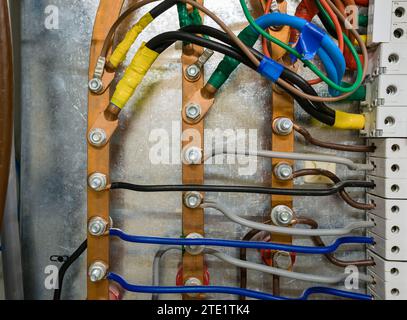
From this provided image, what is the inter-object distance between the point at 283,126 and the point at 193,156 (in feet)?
0.66

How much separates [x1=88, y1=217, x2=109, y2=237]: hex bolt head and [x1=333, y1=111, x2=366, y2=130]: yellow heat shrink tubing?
0.55 m

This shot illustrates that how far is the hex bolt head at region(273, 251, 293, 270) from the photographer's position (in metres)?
0.62

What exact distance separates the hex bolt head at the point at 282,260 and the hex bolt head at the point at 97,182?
415mm

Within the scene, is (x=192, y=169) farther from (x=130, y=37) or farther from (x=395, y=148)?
(x=395, y=148)

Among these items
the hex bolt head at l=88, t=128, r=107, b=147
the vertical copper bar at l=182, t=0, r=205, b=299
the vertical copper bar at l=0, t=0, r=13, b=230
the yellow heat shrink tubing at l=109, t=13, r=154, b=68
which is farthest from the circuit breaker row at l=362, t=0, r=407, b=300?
the vertical copper bar at l=0, t=0, r=13, b=230

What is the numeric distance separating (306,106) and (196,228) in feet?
1.17

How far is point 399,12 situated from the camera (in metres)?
0.58

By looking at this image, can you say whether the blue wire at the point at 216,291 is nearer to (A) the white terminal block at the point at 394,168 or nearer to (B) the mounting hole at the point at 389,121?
(A) the white terminal block at the point at 394,168

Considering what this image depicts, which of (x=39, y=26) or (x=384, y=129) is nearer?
(x=384, y=129)

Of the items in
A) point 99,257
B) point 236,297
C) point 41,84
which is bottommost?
point 236,297

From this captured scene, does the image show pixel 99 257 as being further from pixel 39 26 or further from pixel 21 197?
pixel 39 26

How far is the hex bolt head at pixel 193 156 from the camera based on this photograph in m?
0.59
